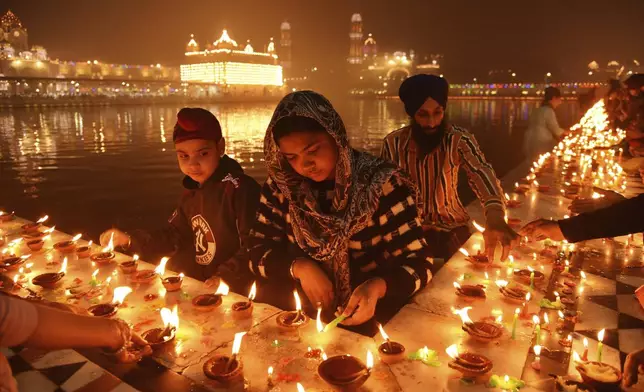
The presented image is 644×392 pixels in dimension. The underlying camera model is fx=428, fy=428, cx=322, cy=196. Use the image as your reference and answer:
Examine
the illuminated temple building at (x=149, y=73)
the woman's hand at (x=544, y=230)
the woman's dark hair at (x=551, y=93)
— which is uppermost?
the illuminated temple building at (x=149, y=73)

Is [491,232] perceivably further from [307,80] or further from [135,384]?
[307,80]

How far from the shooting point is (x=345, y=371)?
2.06 meters

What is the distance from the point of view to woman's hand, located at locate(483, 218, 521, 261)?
10.4ft

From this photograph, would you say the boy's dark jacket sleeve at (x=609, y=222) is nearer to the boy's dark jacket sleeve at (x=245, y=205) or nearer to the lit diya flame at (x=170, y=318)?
the boy's dark jacket sleeve at (x=245, y=205)

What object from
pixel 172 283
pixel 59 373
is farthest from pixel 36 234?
pixel 59 373

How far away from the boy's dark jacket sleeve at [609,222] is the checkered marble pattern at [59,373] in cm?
293

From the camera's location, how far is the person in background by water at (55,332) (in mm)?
1565

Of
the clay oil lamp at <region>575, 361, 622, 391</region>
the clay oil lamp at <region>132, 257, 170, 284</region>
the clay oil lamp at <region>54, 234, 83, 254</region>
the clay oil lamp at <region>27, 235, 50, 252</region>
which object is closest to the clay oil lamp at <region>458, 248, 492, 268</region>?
the clay oil lamp at <region>575, 361, 622, 391</region>

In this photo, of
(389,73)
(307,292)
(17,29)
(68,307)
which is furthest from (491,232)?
(389,73)

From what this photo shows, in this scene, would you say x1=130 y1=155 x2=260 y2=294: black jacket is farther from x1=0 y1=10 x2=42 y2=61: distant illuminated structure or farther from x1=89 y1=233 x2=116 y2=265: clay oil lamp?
x1=0 y1=10 x2=42 y2=61: distant illuminated structure

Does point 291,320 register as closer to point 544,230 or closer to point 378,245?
point 378,245

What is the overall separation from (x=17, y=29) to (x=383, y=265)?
117456mm

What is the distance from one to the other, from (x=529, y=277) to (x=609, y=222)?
74cm

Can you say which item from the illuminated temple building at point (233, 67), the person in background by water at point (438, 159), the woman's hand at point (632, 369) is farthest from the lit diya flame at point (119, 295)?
the illuminated temple building at point (233, 67)
